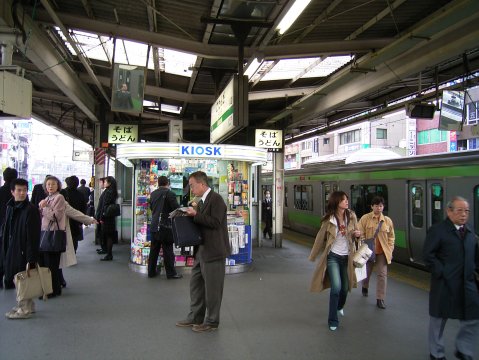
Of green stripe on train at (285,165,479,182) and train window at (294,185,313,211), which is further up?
green stripe on train at (285,165,479,182)

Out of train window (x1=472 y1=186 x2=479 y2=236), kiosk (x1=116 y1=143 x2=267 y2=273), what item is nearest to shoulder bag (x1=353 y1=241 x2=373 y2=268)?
train window (x1=472 y1=186 x2=479 y2=236)

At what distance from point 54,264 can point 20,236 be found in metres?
1.44

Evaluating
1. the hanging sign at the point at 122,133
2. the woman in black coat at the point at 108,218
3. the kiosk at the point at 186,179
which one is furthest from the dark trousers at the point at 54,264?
the hanging sign at the point at 122,133

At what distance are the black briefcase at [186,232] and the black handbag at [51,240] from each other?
237 cm

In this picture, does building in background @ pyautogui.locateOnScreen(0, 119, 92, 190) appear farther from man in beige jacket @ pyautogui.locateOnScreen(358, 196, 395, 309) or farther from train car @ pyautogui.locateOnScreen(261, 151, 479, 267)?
train car @ pyautogui.locateOnScreen(261, 151, 479, 267)

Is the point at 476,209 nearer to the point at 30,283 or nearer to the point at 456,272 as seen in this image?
the point at 456,272

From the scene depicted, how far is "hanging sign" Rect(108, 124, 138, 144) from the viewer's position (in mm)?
12594

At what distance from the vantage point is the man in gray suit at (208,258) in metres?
5.01

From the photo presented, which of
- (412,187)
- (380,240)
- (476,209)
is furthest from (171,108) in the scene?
(476,209)

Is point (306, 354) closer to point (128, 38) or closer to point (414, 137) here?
point (128, 38)

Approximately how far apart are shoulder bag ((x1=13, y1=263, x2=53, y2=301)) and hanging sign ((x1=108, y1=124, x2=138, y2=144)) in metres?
7.55

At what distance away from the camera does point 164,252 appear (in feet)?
26.6

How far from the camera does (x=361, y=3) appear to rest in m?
6.61

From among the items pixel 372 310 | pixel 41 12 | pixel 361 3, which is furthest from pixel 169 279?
pixel 361 3
